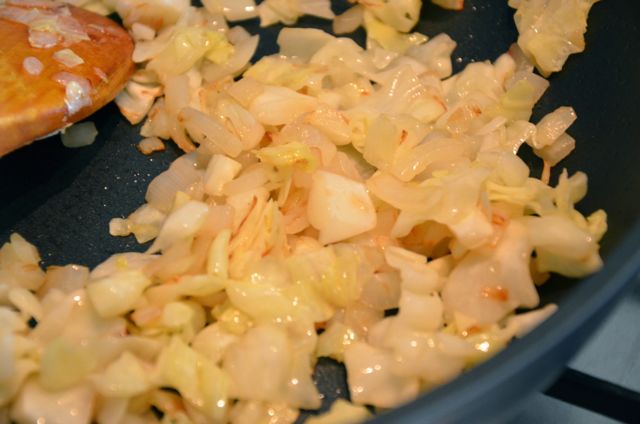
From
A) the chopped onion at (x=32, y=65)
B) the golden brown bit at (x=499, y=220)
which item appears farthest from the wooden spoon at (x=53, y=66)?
the golden brown bit at (x=499, y=220)

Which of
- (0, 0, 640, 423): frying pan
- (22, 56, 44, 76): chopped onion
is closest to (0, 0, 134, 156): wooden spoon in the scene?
(22, 56, 44, 76): chopped onion

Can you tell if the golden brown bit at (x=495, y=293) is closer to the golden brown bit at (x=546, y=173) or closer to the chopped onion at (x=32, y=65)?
the golden brown bit at (x=546, y=173)

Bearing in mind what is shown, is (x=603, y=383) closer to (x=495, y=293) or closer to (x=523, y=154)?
(x=495, y=293)

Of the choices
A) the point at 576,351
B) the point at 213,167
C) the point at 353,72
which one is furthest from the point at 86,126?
the point at 576,351

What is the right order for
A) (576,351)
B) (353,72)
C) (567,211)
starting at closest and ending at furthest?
(576,351) < (567,211) < (353,72)

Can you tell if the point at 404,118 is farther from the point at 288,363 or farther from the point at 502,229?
the point at 288,363

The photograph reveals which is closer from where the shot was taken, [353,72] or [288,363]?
[288,363]

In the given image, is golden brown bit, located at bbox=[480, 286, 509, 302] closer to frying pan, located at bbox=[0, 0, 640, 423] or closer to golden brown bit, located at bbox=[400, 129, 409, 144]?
frying pan, located at bbox=[0, 0, 640, 423]
